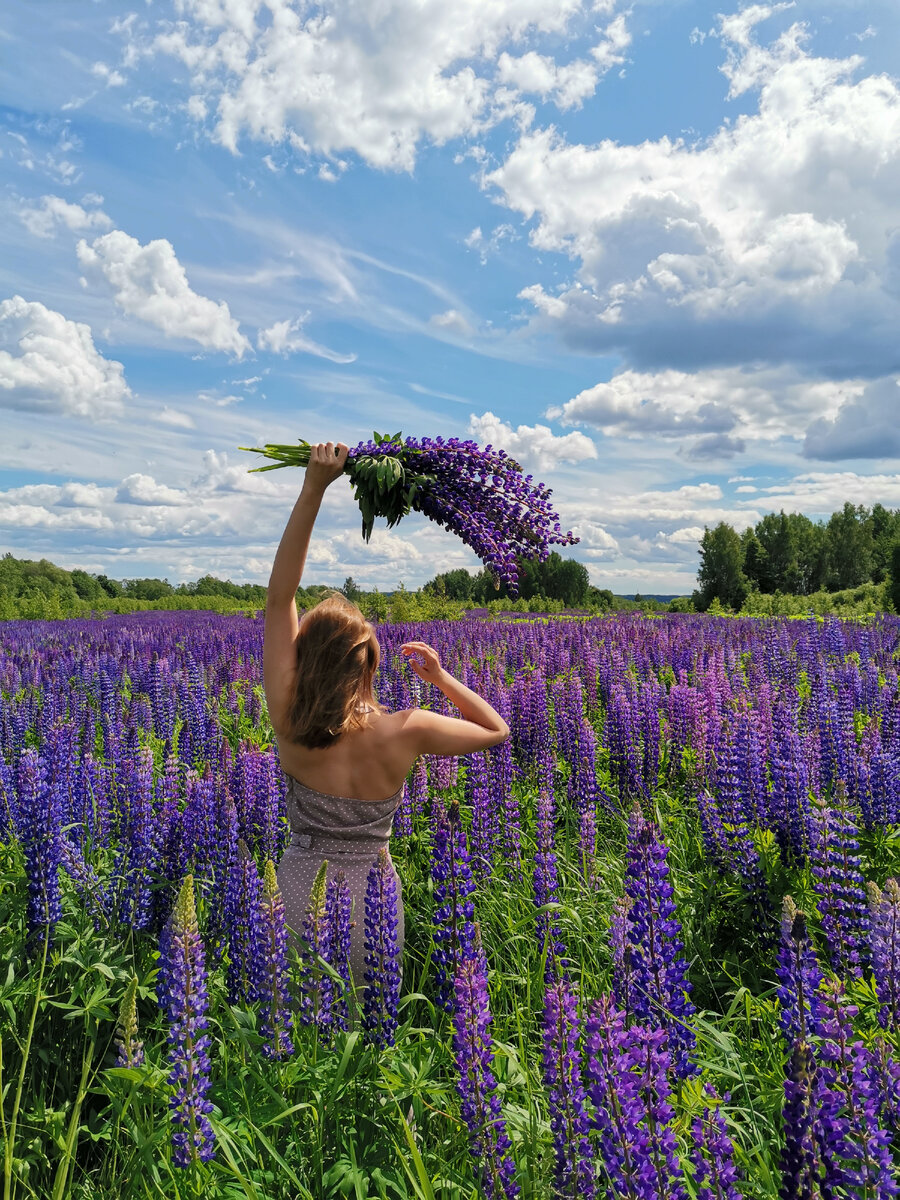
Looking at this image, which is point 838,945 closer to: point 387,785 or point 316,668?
point 387,785

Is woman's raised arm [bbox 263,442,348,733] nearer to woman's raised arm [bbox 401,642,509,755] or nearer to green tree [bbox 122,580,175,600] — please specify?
woman's raised arm [bbox 401,642,509,755]

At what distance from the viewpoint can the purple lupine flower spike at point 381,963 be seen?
8.80 feet

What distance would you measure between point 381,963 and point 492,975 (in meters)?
1.09

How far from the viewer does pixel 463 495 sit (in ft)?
12.4

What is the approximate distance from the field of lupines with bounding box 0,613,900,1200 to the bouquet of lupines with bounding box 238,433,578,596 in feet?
4.38

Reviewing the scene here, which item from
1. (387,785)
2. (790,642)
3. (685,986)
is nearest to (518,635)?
(790,642)

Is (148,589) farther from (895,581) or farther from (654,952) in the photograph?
(654,952)

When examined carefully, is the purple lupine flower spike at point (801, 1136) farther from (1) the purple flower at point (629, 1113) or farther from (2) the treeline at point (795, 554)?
(2) the treeline at point (795, 554)

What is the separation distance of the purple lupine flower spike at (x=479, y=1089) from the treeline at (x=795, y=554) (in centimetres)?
6785

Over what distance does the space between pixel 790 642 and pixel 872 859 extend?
8.50 m

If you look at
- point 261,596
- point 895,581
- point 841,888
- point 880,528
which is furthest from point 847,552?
point 841,888

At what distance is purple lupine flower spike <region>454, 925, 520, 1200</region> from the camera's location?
A: 201cm

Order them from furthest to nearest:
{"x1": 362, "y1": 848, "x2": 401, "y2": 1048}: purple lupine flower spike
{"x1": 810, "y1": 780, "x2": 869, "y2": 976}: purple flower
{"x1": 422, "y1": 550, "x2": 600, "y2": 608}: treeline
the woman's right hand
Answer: {"x1": 422, "y1": 550, "x2": 600, "y2": 608}: treeline → the woman's right hand → {"x1": 810, "y1": 780, "x2": 869, "y2": 976}: purple flower → {"x1": 362, "y1": 848, "x2": 401, "y2": 1048}: purple lupine flower spike

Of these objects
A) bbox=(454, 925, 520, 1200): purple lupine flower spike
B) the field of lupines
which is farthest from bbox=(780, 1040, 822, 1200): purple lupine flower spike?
bbox=(454, 925, 520, 1200): purple lupine flower spike
